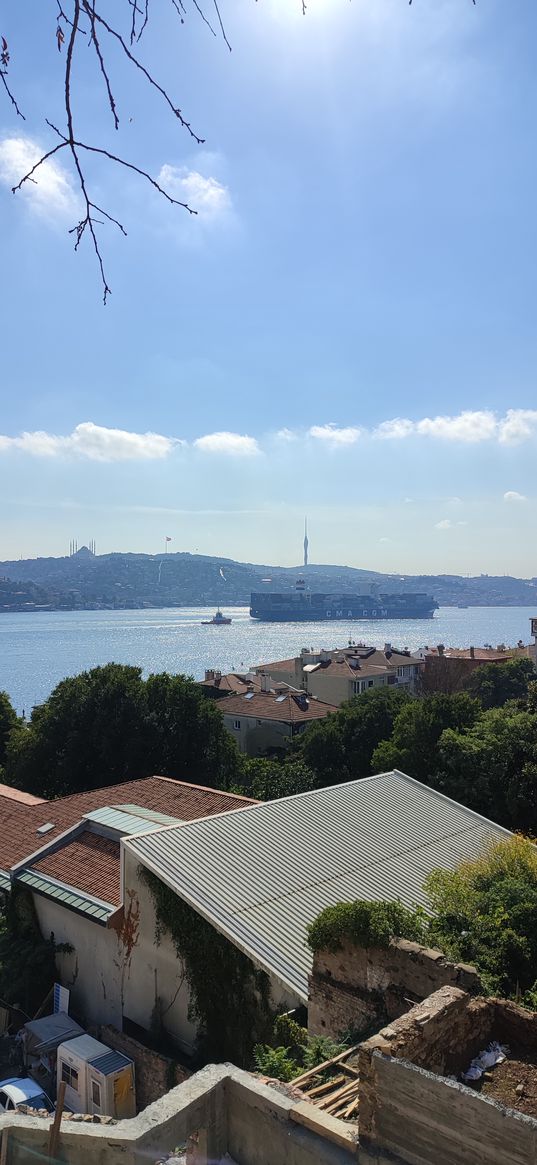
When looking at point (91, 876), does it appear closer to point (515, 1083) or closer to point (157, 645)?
point (515, 1083)

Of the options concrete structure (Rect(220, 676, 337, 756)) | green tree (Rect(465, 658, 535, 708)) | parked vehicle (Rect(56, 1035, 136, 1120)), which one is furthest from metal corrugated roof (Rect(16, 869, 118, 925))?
green tree (Rect(465, 658, 535, 708))

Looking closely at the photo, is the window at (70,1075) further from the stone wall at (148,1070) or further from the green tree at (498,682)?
the green tree at (498,682)

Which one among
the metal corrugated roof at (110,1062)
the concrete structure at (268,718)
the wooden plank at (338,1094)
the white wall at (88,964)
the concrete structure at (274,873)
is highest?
the wooden plank at (338,1094)

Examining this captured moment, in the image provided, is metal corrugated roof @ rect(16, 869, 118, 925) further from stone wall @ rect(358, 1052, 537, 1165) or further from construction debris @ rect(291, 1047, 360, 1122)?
stone wall @ rect(358, 1052, 537, 1165)

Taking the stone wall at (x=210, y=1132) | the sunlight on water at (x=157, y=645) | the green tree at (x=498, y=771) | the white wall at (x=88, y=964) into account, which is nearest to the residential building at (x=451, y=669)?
the green tree at (x=498, y=771)

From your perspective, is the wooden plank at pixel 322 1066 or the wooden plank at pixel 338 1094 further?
the wooden plank at pixel 322 1066

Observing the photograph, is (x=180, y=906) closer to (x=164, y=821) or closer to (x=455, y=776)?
(x=164, y=821)
